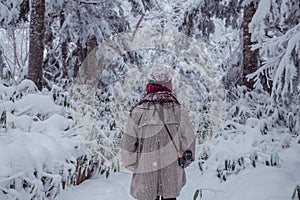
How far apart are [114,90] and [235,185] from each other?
678cm

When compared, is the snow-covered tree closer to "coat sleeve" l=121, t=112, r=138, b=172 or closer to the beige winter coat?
the beige winter coat

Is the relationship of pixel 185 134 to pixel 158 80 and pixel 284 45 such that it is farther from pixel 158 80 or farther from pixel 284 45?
pixel 284 45

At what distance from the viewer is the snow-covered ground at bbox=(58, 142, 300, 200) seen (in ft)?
14.0

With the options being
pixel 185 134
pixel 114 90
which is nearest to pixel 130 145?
pixel 185 134

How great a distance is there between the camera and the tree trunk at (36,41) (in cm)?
862

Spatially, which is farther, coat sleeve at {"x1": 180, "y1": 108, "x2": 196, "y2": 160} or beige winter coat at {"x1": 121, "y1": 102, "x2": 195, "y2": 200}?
coat sleeve at {"x1": 180, "y1": 108, "x2": 196, "y2": 160}

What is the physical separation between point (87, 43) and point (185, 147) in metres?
9.09

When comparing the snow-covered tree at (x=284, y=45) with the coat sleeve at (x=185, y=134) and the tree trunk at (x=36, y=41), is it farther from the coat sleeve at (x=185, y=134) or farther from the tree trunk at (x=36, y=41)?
the tree trunk at (x=36, y=41)

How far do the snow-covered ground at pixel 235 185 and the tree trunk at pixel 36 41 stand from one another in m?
3.42

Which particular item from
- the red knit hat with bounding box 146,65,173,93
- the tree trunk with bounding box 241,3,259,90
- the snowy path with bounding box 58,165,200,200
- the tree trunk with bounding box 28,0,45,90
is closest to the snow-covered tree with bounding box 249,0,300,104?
the red knit hat with bounding box 146,65,173,93

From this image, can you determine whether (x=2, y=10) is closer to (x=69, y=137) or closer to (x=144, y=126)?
(x=69, y=137)

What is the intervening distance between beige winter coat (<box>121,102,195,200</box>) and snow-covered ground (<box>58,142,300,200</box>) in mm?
1067

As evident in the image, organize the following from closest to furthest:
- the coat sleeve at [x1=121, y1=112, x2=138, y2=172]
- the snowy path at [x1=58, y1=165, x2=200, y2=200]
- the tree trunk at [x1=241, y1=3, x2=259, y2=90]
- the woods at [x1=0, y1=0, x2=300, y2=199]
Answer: the coat sleeve at [x1=121, y1=112, x2=138, y2=172] < the woods at [x1=0, y1=0, x2=300, y2=199] < the snowy path at [x1=58, y1=165, x2=200, y2=200] < the tree trunk at [x1=241, y1=3, x2=259, y2=90]

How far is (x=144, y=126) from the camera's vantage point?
152 inches
